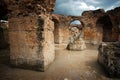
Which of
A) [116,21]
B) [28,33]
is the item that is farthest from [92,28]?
[28,33]

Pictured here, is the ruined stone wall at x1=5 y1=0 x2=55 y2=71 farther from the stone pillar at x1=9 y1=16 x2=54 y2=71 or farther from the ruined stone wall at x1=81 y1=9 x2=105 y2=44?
the ruined stone wall at x1=81 y1=9 x2=105 y2=44

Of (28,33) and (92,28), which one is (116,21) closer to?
(92,28)

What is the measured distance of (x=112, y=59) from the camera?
141 inches

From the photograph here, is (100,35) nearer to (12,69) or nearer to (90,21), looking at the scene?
(90,21)

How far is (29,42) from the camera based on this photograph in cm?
376

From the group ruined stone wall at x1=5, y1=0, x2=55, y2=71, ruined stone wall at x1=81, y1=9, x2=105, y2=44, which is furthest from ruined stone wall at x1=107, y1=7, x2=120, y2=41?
ruined stone wall at x1=5, y1=0, x2=55, y2=71

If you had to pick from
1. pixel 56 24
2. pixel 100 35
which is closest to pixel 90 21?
pixel 100 35

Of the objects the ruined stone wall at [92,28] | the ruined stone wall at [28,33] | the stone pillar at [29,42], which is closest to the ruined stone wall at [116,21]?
the ruined stone wall at [92,28]

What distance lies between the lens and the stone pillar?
365 cm

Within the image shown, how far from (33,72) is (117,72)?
106 inches

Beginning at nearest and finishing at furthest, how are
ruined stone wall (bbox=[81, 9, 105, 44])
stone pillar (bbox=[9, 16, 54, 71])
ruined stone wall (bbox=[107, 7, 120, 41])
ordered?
stone pillar (bbox=[9, 16, 54, 71])
ruined stone wall (bbox=[107, 7, 120, 41])
ruined stone wall (bbox=[81, 9, 105, 44])

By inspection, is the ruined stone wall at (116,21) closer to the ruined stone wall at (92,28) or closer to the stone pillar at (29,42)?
the ruined stone wall at (92,28)

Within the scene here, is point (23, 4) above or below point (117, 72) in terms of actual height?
above

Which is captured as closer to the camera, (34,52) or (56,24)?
(34,52)
